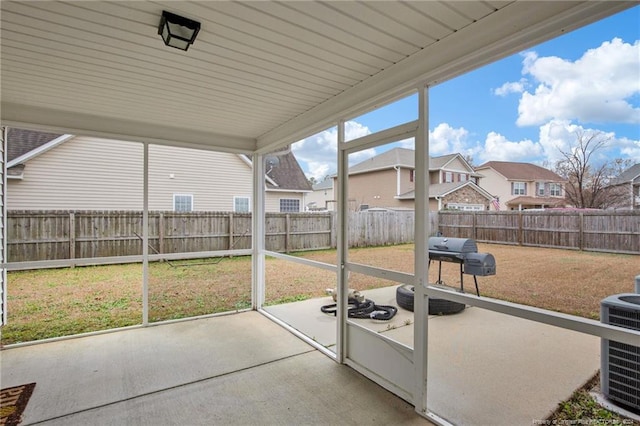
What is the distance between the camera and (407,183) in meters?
2.50

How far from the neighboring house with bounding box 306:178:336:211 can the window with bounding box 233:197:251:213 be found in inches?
44.6

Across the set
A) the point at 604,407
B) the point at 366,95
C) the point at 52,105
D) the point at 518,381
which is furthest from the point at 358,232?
the point at 52,105

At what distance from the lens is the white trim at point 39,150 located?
363cm

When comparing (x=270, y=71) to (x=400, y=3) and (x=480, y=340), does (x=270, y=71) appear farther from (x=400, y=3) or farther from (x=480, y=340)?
(x=480, y=340)

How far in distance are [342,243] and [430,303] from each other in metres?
0.97

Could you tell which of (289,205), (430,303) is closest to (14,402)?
(289,205)

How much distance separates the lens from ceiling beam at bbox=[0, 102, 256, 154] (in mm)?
3369

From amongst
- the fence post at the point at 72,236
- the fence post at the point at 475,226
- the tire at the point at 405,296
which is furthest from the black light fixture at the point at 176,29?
the fence post at the point at 72,236

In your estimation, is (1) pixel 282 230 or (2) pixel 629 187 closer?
(2) pixel 629 187

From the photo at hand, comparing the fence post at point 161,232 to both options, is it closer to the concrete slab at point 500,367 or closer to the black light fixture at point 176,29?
the black light fixture at point 176,29

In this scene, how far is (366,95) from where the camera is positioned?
2779 mm

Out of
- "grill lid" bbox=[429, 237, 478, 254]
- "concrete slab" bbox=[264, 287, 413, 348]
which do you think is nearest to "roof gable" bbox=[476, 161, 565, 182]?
"grill lid" bbox=[429, 237, 478, 254]

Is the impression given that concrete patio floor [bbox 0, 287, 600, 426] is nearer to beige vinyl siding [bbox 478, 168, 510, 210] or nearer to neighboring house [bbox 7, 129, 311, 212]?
beige vinyl siding [bbox 478, 168, 510, 210]

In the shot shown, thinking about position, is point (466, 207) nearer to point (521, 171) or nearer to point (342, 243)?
point (521, 171)
